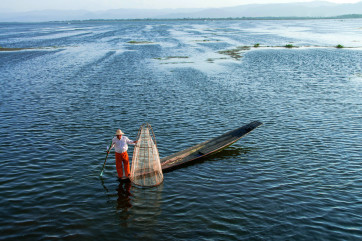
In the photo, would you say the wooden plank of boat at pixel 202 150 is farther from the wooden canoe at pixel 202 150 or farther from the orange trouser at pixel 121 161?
the orange trouser at pixel 121 161

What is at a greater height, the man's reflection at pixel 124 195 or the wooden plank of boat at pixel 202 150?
the wooden plank of boat at pixel 202 150

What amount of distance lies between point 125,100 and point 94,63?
1307 inches

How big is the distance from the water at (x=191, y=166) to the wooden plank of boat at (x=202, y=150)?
0.54 metres

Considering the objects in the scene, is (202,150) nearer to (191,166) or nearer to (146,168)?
(191,166)

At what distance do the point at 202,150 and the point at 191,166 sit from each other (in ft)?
5.99

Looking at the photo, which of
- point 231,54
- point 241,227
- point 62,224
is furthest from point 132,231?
point 231,54

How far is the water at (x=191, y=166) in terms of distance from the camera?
13531mm

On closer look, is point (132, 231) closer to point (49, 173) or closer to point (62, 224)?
point (62, 224)

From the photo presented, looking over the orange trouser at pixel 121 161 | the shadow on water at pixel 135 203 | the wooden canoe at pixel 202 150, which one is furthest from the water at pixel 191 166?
the orange trouser at pixel 121 161

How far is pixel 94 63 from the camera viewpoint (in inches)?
2547

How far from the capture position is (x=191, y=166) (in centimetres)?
1934

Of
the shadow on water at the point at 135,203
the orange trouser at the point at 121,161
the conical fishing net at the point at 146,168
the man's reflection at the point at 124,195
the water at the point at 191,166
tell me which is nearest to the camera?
the water at the point at 191,166

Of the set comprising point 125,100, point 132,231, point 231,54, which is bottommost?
point 132,231

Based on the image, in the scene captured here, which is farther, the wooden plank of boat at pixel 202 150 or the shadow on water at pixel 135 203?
the wooden plank of boat at pixel 202 150
